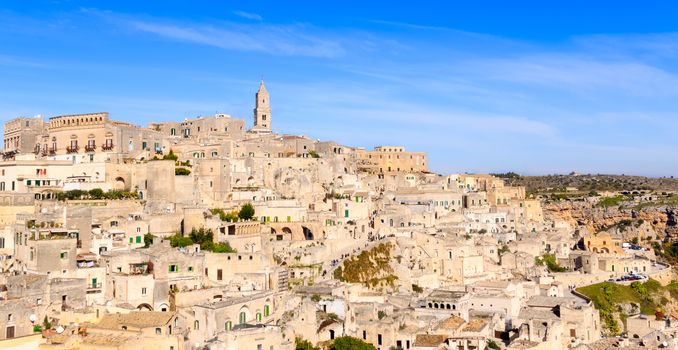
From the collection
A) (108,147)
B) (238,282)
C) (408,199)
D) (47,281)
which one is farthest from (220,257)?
(408,199)

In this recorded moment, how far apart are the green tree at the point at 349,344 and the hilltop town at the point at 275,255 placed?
9cm

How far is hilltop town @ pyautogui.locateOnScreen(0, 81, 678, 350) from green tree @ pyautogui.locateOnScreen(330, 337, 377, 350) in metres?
0.09

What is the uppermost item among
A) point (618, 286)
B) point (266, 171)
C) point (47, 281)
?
point (266, 171)

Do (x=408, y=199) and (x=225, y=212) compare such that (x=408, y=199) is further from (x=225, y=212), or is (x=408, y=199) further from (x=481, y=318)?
(x=481, y=318)

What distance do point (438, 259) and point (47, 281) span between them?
79.4 feet

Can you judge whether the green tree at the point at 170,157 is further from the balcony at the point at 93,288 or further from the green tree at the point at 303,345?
the green tree at the point at 303,345

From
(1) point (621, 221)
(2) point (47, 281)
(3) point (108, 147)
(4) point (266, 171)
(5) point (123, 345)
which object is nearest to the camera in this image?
(5) point (123, 345)

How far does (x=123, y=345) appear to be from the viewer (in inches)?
1115

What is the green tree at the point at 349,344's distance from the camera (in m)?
32.8

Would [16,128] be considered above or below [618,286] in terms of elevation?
above

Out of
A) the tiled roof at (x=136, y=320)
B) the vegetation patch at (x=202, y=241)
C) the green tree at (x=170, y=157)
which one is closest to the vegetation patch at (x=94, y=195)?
the green tree at (x=170, y=157)

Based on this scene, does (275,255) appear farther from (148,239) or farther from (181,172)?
(181,172)

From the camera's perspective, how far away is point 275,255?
1711 inches

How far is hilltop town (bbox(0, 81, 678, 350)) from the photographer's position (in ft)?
107
